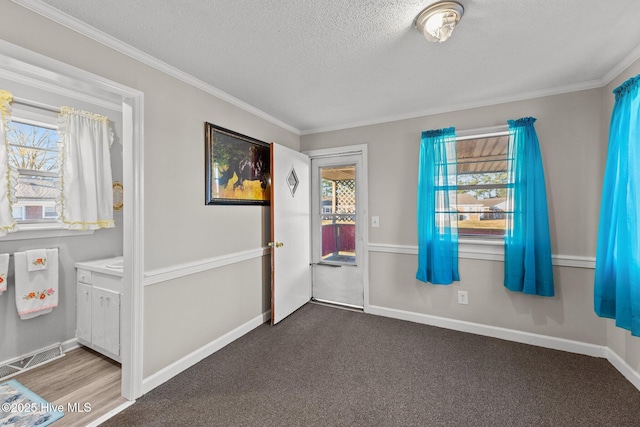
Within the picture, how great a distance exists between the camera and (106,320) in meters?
2.24

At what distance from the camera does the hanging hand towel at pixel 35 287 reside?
2.18 metres

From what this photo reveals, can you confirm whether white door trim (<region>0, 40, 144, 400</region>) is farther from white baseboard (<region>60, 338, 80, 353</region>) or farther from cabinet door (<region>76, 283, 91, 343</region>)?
white baseboard (<region>60, 338, 80, 353</region>)

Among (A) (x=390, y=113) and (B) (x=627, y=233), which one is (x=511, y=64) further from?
(B) (x=627, y=233)

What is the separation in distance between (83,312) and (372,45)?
3301mm

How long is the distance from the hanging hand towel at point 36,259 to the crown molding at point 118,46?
6.06 feet

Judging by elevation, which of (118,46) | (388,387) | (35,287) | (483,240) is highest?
(118,46)

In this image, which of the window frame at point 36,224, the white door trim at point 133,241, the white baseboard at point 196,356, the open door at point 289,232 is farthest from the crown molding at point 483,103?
the window frame at point 36,224

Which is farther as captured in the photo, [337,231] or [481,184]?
[337,231]

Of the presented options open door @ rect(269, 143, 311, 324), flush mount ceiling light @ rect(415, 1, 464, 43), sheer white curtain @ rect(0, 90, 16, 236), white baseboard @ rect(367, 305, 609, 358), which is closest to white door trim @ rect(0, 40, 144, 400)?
sheer white curtain @ rect(0, 90, 16, 236)

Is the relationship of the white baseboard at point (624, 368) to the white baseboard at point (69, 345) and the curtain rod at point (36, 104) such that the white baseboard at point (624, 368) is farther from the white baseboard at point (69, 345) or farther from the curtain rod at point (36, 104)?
the curtain rod at point (36, 104)

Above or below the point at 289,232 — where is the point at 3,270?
below

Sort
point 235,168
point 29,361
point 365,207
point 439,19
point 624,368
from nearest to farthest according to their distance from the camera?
point 439,19 → point 624,368 → point 29,361 → point 235,168 → point 365,207

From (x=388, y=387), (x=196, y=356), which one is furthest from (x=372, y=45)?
(x=196, y=356)

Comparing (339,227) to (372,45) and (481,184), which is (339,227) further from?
(372,45)
